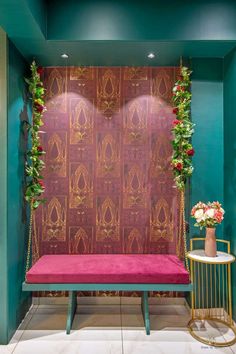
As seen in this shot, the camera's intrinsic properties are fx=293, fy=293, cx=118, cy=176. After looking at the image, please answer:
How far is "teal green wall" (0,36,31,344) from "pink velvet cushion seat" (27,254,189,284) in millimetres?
224

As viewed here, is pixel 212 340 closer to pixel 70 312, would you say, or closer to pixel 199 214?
pixel 199 214

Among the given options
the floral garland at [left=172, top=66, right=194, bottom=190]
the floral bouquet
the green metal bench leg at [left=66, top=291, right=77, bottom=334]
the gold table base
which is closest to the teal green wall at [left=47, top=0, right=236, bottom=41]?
the floral garland at [left=172, top=66, right=194, bottom=190]

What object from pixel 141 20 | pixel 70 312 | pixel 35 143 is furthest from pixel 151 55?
pixel 70 312

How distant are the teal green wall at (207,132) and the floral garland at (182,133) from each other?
0.67 feet

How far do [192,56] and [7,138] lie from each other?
87.5 inches

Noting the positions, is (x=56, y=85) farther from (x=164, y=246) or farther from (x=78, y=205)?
(x=164, y=246)

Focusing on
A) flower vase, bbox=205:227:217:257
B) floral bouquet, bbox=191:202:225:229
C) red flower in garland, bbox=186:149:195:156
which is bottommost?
flower vase, bbox=205:227:217:257

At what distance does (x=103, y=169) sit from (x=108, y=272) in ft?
4.10

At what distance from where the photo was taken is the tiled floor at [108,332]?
2.72 meters

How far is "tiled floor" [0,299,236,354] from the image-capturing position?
2721 mm

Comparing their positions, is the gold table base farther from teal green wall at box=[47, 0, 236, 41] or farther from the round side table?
teal green wall at box=[47, 0, 236, 41]

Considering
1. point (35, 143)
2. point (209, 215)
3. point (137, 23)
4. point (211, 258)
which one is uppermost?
point (137, 23)

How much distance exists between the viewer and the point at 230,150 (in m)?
3.22

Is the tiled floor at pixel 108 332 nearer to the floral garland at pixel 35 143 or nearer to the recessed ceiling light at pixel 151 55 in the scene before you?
the floral garland at pixel 35 143
